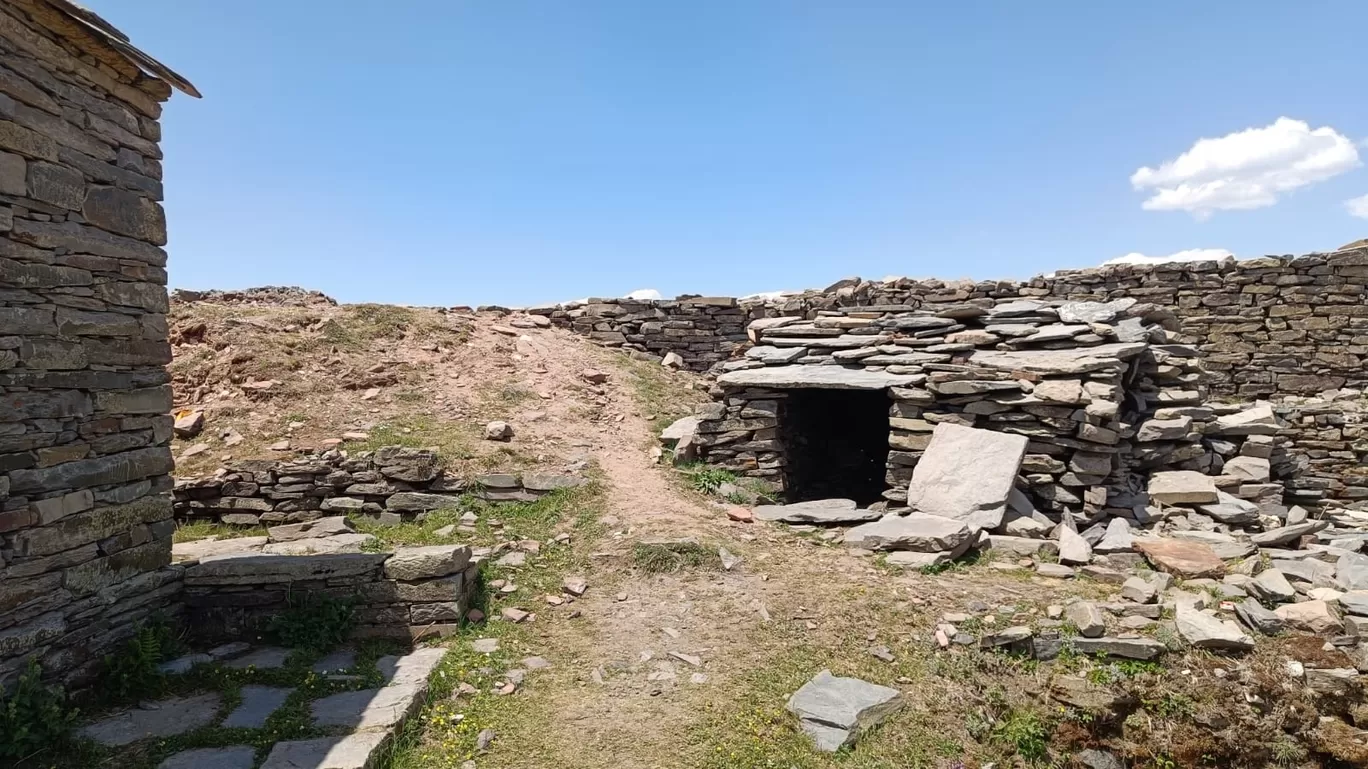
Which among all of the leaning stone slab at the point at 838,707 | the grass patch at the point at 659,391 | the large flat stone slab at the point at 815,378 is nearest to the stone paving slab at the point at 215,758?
the leaning stone slab at the point at 838,707

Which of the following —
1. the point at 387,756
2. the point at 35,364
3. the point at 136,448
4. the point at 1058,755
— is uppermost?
the point at 35,364

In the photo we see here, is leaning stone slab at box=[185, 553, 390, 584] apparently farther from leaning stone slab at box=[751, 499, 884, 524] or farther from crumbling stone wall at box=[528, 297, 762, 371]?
crumbling stone wall at box=[528, 297, 762, 371]

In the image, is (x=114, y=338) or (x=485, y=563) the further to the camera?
(x=485, y=563)

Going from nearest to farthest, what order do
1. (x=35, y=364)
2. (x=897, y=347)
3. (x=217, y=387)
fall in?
(x=35, y=364) → (x=897, y=347) → (x=217, y=387)

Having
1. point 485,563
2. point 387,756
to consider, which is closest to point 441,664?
point 387,756

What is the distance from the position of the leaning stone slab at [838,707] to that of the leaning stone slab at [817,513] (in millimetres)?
3368

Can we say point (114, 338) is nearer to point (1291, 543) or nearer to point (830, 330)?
point (830, 330)

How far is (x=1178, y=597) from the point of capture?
6164 mm

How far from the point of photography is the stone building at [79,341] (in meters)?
4.73

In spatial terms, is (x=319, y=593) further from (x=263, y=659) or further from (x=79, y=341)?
(x=79, y=341)

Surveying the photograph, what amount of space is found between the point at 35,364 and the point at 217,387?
21.6ft

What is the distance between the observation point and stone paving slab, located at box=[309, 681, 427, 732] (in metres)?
4.63

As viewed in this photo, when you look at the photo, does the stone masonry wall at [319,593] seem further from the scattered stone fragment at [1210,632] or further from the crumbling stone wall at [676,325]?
the crumbling stone wall at [676,325]

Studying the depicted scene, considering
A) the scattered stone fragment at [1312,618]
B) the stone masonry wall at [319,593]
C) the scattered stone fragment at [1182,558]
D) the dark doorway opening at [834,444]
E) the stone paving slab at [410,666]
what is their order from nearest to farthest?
1. the stone paving slab at [410,666]
2. the scattered stone fragment at [1312,618]
3. the stone masonry wall at [319,593]
4. the scattered stone fragment at [1182,558]
5. the dark doorway opening at [834,444]
